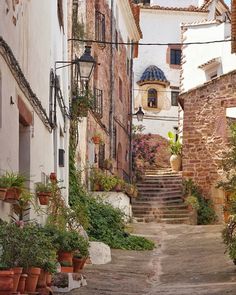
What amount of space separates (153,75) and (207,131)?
20454 millimetres

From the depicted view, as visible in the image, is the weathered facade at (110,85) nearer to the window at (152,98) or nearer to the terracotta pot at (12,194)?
the window at (152,98)

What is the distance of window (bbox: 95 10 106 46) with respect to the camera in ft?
82.0

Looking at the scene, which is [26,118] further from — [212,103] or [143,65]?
[143,65]

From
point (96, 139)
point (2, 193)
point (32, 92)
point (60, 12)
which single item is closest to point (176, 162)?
point (96, 139)

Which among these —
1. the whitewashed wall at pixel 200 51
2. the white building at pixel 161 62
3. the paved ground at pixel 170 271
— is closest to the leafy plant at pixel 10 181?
the paved ground at pixel 170 271

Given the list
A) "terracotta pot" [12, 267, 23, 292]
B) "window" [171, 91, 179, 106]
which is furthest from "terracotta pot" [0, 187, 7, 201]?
"window" [171, 91, 179, 106]

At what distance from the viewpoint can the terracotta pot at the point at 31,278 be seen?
26.3ft

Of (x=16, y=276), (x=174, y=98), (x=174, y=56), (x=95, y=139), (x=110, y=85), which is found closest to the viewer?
(x=16, y=276)

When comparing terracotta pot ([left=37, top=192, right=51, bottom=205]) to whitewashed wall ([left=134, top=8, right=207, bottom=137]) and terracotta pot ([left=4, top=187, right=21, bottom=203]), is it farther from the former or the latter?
whitewashed wall ([left=134, top=8, right=207, bottom=137])

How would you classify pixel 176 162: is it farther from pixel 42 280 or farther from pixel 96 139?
pixel 42 280

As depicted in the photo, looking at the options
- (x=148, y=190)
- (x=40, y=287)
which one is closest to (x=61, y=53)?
(x=40, y=287)

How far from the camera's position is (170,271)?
1361cm

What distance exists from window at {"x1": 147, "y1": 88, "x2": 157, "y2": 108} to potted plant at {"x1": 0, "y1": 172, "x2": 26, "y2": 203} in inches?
1526

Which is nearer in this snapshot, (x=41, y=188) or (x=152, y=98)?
(x=41, y=188)
